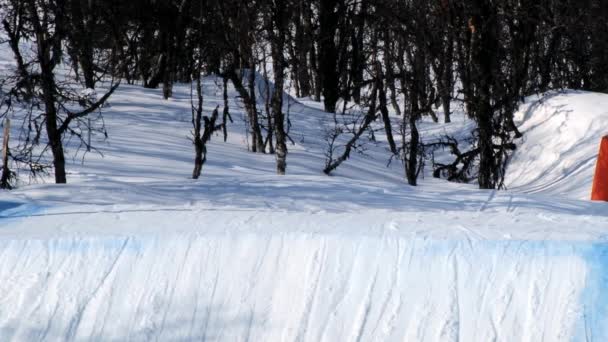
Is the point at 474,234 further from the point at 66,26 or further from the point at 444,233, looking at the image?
the point at 66,26

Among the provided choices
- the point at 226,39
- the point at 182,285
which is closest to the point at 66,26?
the point at 226,39

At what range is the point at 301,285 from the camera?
4.60m

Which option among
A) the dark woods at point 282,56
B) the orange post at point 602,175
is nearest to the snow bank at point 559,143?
the dark woods at point 282,56

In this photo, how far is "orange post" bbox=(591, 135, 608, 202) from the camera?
26.2 ft

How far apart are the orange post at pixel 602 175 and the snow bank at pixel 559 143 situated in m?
5.56

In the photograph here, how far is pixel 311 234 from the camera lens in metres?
5.01

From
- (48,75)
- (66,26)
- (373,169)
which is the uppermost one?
(66,26)

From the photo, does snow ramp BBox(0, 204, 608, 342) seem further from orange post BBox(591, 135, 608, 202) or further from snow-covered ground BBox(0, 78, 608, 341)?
orange post BBox(591, 135, 608, 202)

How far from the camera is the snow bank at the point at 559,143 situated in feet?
49.0

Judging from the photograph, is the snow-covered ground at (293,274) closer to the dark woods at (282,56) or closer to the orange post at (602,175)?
the orange post at (602,175)

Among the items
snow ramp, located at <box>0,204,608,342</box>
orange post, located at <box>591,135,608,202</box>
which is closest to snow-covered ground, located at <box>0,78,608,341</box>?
snow ramp, located at <box>0,204,608,342</box>

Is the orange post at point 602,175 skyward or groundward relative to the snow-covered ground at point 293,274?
skyward

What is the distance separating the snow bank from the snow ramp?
9.52 m

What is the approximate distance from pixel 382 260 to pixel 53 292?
6.15 ft
